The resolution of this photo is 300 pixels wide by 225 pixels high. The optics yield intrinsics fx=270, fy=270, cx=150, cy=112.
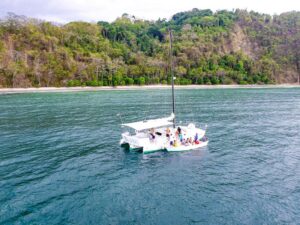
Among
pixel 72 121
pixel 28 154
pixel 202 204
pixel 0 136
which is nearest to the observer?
pixel 202 204

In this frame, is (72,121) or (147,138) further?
(72,121)

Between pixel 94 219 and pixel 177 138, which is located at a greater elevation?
pixel 177 138

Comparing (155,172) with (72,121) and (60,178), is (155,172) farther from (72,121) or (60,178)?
(72,121)

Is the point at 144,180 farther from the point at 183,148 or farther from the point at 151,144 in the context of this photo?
the point at 183,148

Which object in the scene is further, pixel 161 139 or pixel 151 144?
pixel 161 139

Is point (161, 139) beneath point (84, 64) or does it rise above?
beneath

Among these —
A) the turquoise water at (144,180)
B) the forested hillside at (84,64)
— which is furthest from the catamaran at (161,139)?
the forested hillside at (84,64)

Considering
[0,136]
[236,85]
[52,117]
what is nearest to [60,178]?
[0,136]

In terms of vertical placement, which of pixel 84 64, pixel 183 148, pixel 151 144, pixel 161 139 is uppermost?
pixel 84 64

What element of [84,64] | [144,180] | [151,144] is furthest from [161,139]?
[84,64]

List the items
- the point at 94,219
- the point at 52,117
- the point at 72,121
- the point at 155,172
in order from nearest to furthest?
the point at 94,219
the point at 155,172
the point at 72,121
the point at 52,117

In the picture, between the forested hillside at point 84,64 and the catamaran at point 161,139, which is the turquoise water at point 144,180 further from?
the forested hillside at point 84,64
